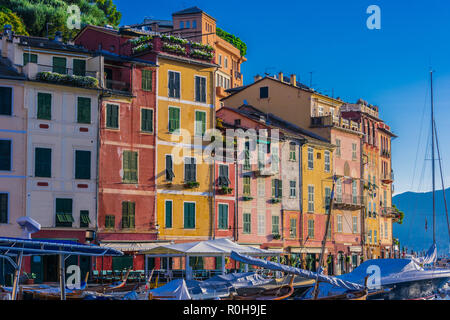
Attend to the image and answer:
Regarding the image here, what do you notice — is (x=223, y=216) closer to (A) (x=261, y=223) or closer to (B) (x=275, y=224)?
(A) (x=261, y=223)

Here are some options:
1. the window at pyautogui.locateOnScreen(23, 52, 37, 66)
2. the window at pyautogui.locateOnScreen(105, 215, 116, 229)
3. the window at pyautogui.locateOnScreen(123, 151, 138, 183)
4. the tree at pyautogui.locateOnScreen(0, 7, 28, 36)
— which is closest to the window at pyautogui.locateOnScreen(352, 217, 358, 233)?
the window at pyautogui.locateOnScreen(123, 151, 138, 183)

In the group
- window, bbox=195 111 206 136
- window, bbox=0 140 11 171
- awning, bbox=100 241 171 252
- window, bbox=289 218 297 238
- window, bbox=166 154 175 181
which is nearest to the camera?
window, bbox=0 140 11 171

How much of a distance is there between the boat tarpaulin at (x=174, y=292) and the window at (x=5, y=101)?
689 inches

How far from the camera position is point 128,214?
149ft

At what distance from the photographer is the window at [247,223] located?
5317 cm

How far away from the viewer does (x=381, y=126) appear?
78.1 metres

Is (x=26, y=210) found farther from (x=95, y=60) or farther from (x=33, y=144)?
(x=95, y=60)

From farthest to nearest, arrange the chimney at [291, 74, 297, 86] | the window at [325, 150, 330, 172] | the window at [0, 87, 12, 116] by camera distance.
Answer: the chimney at [291, 74, 297, 86], the window at [325, 150, 330, 172], the window at [0, 87, 12, 116]

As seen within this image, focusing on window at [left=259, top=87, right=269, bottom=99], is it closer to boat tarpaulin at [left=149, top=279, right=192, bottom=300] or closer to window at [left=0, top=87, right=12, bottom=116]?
window at [left=0, top=87, right=12, bottom=116]

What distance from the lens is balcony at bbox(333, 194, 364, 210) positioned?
6339 cm

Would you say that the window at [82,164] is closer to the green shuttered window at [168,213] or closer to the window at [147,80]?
the green shuttered window at [168,213]

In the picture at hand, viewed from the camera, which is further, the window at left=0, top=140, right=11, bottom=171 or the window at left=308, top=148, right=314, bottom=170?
the window at left=308, top=148, right=314, bottom=170

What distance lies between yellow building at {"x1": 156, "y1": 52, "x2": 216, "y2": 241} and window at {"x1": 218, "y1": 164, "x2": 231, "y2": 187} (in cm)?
94

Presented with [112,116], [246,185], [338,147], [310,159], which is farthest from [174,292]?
[338,147]
